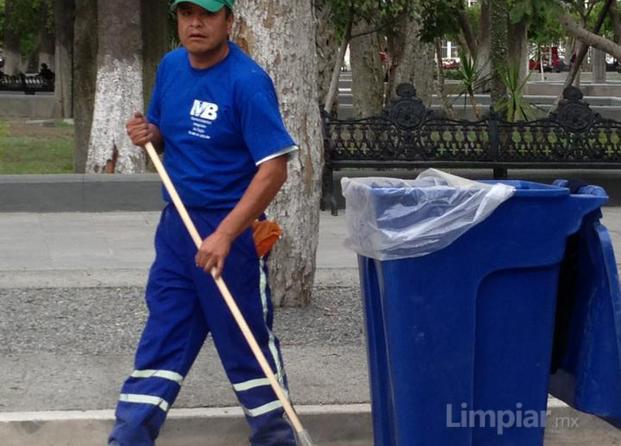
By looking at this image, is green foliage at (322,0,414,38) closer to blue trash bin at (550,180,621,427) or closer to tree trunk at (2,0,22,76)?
blue trash bin at (550,180,621,427)

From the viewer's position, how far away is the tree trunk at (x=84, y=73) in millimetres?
15453

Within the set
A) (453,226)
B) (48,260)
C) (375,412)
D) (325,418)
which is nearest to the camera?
(453,226)

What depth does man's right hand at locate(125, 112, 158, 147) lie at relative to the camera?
198 inches

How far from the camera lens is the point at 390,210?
15.8ft

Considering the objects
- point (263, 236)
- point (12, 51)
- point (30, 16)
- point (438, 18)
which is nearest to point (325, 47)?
point (438, 18)

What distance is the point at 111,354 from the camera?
718 centimetres

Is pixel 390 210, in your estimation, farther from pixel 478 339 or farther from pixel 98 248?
pixel 98 248

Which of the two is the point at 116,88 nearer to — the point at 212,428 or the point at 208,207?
the point at 212,428

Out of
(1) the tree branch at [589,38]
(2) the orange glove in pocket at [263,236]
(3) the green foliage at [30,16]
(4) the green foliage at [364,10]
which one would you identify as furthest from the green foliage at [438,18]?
(3) the green foliage at [30,16]

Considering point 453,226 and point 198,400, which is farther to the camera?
point 198,400

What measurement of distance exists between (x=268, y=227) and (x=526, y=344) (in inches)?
42.9

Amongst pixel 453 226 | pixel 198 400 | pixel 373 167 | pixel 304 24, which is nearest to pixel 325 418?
pixel 198 400

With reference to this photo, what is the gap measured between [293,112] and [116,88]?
661 centimetres

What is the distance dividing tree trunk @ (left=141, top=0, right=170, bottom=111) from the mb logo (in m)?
9.99
